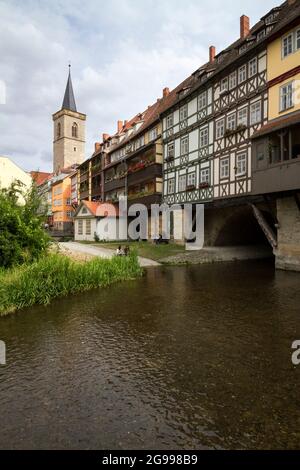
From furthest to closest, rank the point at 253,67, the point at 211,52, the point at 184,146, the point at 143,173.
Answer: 1. the point at 143,173
2. the point at 211,52
3. the point at 184,146
4. the point at 253,67

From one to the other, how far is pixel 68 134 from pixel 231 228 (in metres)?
59.3

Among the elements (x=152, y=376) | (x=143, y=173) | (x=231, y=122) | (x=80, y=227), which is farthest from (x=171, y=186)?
(x=152, y=376)

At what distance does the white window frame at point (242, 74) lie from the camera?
20.5m

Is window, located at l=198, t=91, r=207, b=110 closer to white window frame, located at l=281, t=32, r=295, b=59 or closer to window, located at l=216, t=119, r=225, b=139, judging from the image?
window, located at l=216, t=119, r=225, b=139

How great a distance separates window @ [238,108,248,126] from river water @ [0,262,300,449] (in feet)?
43.8

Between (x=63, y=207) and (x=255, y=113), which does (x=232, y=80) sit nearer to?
(x=255, y=113)

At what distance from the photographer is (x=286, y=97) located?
1748 centimetres

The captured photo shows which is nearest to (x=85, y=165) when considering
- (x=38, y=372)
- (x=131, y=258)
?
(x=131, y=258)

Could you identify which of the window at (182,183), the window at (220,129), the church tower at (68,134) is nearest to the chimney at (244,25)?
the window at (220,129)

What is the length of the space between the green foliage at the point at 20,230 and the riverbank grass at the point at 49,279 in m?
0.76

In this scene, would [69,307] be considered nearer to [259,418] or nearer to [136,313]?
[136,313]

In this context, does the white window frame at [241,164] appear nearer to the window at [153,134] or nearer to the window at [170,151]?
the window at [170,151]

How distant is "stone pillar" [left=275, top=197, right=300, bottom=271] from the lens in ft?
57.7
